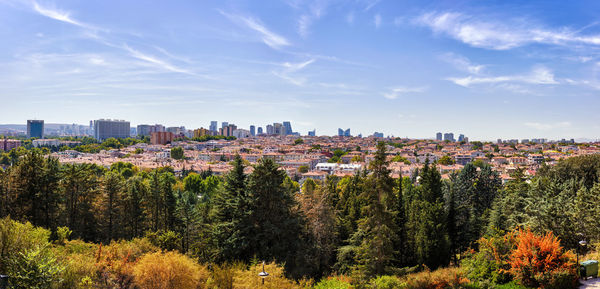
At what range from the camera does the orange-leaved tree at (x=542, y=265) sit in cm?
1035

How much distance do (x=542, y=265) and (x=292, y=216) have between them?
30.5 ft

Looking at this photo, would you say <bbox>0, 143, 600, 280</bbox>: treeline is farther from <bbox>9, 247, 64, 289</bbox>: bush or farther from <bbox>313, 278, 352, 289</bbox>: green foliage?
<bbox>9, 247, 64, 289</bbox>: bush

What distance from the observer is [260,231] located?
51.0 feet

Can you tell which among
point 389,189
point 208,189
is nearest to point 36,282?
point 389,189

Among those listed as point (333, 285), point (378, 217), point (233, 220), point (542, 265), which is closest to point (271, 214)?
point (233, 220)

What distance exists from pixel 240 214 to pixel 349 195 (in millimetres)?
10082

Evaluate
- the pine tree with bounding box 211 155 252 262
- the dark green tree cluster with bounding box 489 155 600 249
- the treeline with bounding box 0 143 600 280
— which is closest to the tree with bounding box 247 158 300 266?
the treeline with bounding box 0 143 600 280

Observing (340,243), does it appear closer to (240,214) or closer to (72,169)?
(240,214)

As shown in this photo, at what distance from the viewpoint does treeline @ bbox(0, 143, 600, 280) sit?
14.8m

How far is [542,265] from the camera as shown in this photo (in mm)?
10664

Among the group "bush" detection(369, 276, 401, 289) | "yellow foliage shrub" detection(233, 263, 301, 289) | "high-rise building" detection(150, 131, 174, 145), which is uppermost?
"high-rise building" detection(150, 131, 174, 145)

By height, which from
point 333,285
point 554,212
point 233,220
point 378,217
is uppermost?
point 378,217

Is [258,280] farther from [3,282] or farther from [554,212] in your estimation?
[554,212]

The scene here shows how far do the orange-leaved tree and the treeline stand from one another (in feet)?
13.0
